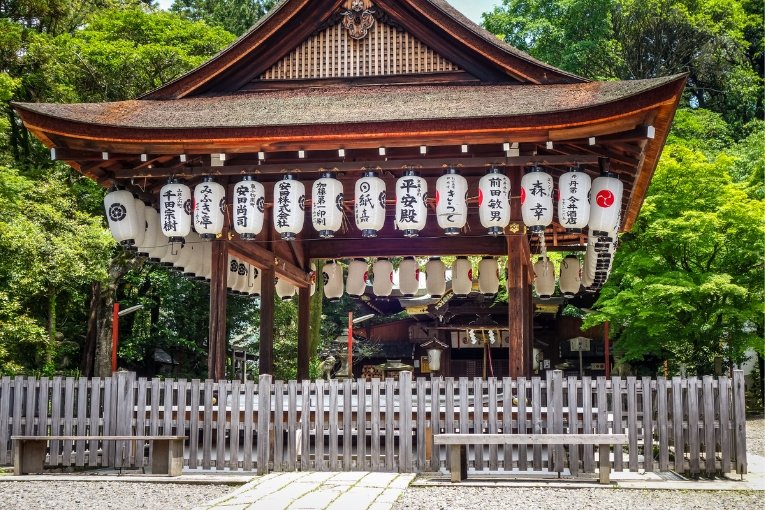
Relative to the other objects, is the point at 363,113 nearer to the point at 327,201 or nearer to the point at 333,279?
the point at 327,201

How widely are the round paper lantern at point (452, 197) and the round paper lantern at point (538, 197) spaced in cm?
87

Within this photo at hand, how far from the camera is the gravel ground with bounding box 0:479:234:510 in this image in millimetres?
7973

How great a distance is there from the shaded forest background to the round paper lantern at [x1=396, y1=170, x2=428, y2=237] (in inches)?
449

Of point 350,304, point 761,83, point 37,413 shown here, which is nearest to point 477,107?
point 37,413

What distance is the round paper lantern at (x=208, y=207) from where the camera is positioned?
11695mm

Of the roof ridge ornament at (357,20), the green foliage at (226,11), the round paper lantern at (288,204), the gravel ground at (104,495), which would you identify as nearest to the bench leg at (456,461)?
the gravel ground at (104,495)

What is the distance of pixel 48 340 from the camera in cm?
2139

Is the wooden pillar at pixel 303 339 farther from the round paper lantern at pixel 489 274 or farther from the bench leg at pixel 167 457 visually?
the bench leg at pixel 167 457

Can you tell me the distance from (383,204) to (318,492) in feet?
15.0

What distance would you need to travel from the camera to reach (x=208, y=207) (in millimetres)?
11711

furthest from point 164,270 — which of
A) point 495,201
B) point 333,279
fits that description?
point 495,201

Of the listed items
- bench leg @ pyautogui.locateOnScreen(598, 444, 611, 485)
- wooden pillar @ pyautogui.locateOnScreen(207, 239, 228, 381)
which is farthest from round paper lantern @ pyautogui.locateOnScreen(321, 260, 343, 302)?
bench leg @ pyautogui.locateOnScreen(598, 444, 611, 485)

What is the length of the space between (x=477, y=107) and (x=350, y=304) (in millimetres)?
27798

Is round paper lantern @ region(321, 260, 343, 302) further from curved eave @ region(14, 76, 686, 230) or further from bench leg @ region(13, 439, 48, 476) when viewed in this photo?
bench leg @ region(13, 439, 48, 476)
